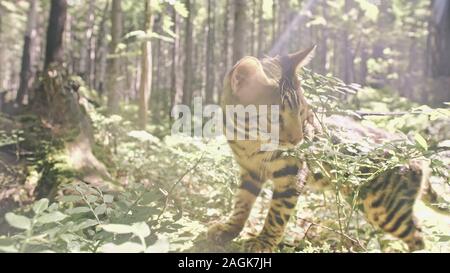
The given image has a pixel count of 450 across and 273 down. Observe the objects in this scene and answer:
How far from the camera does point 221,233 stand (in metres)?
3.04

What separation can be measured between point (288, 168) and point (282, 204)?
252 millimetres

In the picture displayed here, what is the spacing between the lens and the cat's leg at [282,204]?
2.83m

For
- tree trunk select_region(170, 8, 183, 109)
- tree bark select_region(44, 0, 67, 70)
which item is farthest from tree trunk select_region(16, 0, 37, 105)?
tree bark select_region(44, 0, 67, 70)

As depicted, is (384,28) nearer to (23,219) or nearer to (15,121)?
(15,121)

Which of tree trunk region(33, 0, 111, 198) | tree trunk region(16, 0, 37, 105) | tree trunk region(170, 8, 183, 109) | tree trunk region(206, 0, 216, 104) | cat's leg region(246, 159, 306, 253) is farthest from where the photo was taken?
tree trunk region(16, 0, 37, 105)

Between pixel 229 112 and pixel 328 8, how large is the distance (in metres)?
18.7

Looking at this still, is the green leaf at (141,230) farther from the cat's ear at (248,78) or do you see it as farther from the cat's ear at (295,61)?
the cat's ear at (295,61)

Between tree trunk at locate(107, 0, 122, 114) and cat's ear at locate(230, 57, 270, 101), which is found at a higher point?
tree trunk at locate(107, 0, 122, 114)

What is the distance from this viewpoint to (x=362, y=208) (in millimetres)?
2938

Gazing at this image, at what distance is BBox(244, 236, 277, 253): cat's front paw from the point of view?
276cm

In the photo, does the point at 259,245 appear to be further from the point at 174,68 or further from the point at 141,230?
the point at 174,68

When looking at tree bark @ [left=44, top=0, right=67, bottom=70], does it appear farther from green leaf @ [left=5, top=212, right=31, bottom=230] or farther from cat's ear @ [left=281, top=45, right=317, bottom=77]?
green leaf @ [left=5, top=212, right=31, bottom=230]

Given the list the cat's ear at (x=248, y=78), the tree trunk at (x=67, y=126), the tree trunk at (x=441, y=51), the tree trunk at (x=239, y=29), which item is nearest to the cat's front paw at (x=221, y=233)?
the cat's ear at (x=248, y=78)

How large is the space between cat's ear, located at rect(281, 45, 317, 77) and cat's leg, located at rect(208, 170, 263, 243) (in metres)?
0.92
